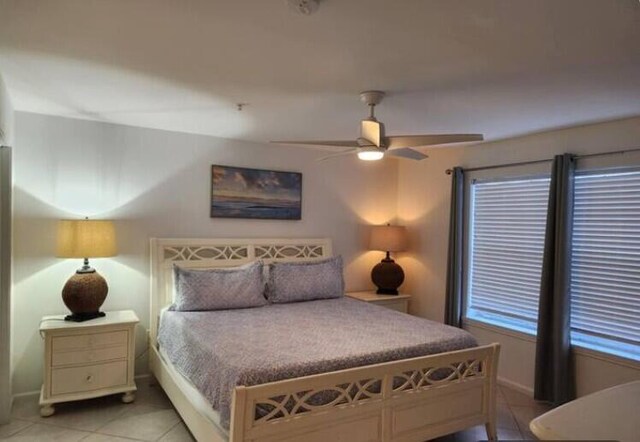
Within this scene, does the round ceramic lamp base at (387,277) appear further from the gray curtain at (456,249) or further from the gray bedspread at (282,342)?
the gray bedspread at (282,342)

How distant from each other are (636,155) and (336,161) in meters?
2.80

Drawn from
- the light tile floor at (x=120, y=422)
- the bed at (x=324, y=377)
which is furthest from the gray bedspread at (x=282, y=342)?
the light tile floor at (x=120, y=422)

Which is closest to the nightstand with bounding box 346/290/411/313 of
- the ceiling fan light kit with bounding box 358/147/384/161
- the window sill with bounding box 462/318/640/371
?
the window sill with bounding box 462/318/640/371

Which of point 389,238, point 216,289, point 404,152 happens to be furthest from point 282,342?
point 389,238

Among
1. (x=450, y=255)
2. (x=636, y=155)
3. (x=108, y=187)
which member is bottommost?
(x=450, y=255)

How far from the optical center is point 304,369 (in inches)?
89.7

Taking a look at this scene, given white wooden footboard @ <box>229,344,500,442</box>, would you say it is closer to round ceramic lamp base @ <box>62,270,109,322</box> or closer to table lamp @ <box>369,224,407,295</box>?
round ceramic lamp base @ <box>62,270,109,322</box>

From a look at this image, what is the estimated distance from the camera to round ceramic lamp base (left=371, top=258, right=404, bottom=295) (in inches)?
191

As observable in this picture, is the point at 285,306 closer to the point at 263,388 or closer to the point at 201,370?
the point at 201,370

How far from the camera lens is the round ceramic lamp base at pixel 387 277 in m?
4.85

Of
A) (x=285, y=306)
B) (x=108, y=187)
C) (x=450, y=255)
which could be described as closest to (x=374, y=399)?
(x=285, y=306)

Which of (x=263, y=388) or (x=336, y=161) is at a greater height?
(x=336, y=161)

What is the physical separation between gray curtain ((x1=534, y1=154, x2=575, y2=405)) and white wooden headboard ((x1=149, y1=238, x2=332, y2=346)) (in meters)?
2.17

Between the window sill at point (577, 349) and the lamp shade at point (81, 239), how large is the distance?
353cm
